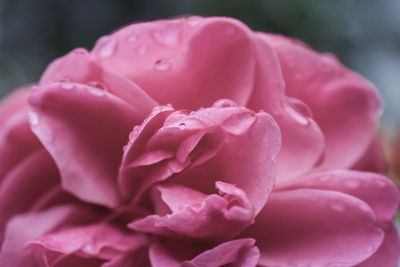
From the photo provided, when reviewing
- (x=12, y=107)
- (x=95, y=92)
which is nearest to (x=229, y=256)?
(x=95, y=92)

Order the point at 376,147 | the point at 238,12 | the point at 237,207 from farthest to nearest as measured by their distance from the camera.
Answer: the point at 238,12 → the point at 376,147 → the point at 237,207

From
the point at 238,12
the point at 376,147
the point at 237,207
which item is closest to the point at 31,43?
the point at 238,12

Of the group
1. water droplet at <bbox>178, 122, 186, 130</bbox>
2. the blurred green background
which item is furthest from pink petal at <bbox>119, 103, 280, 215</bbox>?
the blurred green background

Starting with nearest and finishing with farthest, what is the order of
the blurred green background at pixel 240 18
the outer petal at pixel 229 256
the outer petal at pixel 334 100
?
the outer petal at pixel 229 256
the outer petal at pixel 334 100
the blurred green background at pixel 240 18

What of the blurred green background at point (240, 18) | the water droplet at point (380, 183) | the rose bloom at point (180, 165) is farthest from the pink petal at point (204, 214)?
the blurred green background at point (240, 18)

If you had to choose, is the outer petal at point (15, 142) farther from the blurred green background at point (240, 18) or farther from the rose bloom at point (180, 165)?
the blurred green background at point (240, 18)

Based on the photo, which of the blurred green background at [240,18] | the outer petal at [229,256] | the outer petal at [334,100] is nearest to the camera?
the outer petal at [229,256]

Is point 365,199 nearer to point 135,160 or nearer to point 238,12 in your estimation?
point 135,160
